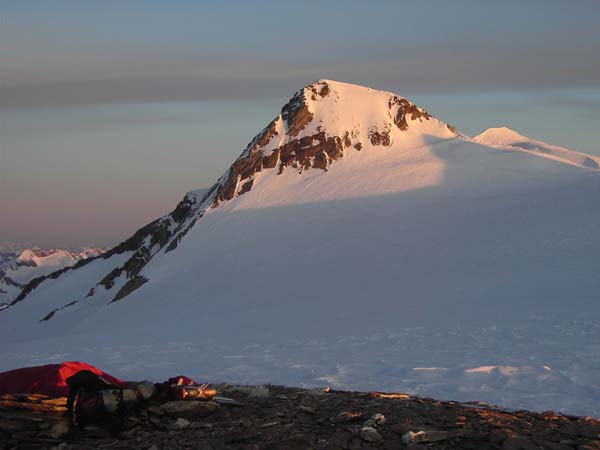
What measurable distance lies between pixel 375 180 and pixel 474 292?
26046mm

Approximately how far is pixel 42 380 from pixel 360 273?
26.3 m

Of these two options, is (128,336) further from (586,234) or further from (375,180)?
(375,180)

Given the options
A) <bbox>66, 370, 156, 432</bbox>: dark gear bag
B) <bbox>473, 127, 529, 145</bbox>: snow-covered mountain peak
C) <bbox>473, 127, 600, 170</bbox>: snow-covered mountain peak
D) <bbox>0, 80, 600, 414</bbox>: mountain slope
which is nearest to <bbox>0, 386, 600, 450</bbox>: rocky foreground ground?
<bbox>66, 370, 156, 432</bbox>: dark gear bag

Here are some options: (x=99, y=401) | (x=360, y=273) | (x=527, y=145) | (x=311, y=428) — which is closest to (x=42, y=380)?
(x=99, y=401)

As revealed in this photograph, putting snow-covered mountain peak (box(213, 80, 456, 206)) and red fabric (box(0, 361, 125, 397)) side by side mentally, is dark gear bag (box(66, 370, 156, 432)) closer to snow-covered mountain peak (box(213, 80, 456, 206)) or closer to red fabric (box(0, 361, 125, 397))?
red fabric (box(0, 361, 125, 397))

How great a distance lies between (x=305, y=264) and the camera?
39.6 metres

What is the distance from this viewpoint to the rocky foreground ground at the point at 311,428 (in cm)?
838

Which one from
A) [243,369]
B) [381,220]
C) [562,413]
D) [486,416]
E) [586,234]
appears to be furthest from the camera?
[381,220]

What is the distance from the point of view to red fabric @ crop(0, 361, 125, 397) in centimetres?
1007

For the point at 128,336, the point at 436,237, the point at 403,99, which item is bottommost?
the point at 128,336

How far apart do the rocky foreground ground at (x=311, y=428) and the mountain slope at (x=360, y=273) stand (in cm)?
270

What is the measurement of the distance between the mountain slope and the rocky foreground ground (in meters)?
2.70

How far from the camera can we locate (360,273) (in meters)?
35.7

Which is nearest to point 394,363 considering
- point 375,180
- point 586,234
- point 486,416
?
point 486,416
